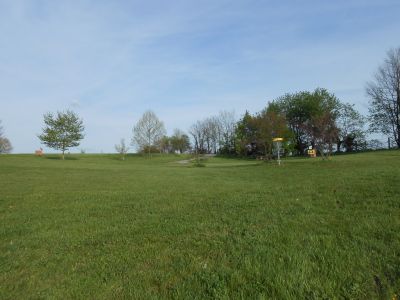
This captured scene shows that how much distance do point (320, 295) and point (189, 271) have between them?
157 centimetres

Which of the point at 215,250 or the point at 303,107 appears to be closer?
the point at 215,250

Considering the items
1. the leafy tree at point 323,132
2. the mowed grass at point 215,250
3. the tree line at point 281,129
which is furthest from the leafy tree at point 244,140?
the mowed grass at point 215,250

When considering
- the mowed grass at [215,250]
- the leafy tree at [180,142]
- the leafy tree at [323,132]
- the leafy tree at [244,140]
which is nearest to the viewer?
the mowed grass at [215,250]

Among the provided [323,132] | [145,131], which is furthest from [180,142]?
[323,132]

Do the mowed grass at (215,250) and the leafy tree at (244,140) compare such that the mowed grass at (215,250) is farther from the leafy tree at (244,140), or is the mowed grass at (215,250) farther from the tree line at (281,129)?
the leafy tree at (244,140)

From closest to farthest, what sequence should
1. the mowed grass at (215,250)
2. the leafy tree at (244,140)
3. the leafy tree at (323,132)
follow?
the mowed grass at (215,250)
the leafy tree at (323,132)
the leafy tree at (244,140)

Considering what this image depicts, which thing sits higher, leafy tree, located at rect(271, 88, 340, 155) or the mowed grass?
leafy tree, located at rect(271, 88, 340, 155)

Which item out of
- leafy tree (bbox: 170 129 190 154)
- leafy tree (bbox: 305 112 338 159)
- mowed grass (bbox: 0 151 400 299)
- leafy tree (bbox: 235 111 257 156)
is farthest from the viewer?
leafy tree (bbox: 170 129 190 154)

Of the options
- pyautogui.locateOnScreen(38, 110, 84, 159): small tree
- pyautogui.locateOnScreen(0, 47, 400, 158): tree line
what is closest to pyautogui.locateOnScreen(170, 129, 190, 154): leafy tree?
pyautogui.locateOnScreen(0, 47, 400, 158): tree line

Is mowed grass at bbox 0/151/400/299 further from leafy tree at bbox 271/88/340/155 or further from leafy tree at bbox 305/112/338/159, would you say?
leafy tree at bbox 271/88/340/155

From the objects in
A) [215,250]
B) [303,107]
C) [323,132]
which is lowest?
[215,250]

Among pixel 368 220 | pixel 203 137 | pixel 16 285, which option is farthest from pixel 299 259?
pixel 203 137

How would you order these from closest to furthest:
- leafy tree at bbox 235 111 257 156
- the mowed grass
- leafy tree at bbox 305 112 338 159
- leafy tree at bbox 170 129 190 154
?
the mowed grass
leafy tree at bbox 305 112 338 159
leafy tree at bbox 235 111 257 156
leafy tree at bbox 170 129 190 154

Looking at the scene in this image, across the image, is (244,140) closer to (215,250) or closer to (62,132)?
(62,132)
